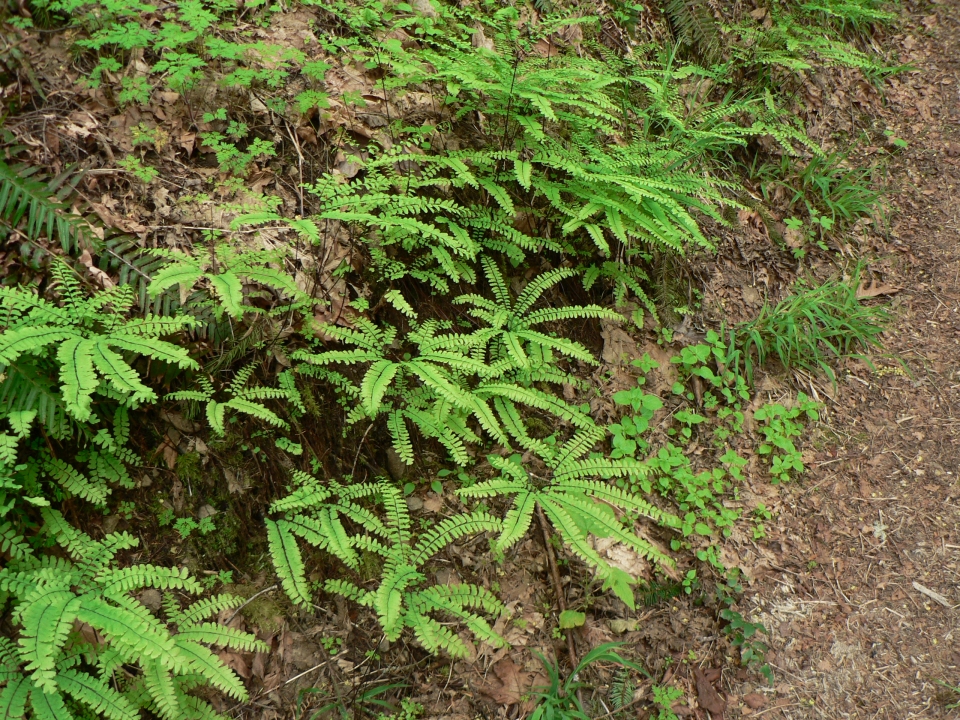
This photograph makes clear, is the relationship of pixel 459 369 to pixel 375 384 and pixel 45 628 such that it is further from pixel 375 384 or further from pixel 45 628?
pixel 45 628

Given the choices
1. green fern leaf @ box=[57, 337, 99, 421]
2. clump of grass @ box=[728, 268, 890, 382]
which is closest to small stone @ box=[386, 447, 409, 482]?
green fern leaf @ box=[57, 337, 99, 421]

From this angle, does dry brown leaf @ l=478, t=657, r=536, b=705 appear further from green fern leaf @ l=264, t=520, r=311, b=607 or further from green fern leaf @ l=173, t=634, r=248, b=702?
green fern leaf @ l=173, t=634, r=248, b=702

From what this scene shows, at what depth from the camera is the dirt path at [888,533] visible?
3.82 meters

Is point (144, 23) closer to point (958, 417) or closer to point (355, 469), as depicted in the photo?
point (355, 469)

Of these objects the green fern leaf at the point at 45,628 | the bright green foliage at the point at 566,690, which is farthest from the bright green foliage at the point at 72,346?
the bright green foliage at the point at 566,690

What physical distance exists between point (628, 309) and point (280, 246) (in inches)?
98.3

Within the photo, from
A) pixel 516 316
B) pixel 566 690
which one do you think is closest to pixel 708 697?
pixel 566 690

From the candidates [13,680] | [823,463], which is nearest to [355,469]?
[13,680]

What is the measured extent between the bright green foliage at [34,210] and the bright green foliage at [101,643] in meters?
1.33

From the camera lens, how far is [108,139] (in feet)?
11.5

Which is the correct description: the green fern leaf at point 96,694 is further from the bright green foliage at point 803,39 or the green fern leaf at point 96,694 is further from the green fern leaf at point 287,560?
the bright green foliage at point 803,39

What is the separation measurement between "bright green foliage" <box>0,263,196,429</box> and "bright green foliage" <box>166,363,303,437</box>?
1.08 feet

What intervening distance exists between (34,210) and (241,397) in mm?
1322

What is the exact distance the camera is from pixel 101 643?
2.76m
